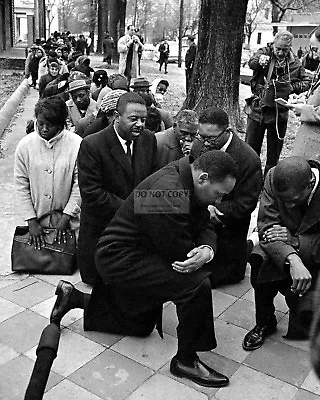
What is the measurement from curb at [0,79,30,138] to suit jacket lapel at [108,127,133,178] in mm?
7338

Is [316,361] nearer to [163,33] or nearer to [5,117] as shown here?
[5,117]

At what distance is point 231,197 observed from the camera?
4.67m

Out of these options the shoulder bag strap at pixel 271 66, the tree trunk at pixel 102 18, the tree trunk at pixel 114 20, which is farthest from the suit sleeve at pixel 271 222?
the tree trunk at pixel 102 18

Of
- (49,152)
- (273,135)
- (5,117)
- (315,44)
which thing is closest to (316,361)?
(49,152)

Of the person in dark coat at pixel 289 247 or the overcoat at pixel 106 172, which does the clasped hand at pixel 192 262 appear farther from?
the overcoat at pixel 106 172

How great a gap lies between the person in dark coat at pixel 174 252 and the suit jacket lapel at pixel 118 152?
3.00ft

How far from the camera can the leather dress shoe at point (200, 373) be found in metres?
3.51

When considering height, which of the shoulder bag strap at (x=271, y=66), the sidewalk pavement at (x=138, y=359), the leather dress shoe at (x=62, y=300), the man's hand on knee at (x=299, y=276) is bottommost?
the sidewalk pavement at (x=138, y=359)

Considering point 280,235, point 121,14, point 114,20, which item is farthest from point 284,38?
point 114,20

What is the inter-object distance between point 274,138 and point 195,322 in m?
4.18

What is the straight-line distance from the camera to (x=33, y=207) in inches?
193

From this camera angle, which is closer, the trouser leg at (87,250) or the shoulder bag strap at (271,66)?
the trouser leg at (87,250)

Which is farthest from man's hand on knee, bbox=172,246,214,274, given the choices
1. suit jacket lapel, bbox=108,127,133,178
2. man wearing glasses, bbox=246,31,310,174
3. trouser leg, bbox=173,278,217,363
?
man wearing glasses, bbox=246,31,310,174

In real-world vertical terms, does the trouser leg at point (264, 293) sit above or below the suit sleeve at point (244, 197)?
below
